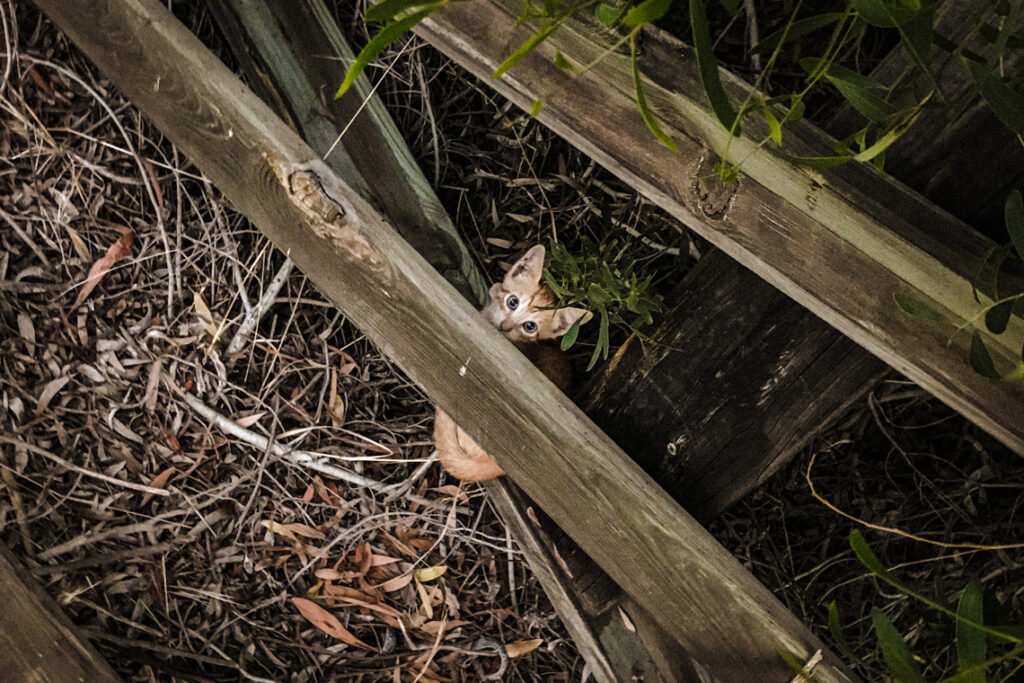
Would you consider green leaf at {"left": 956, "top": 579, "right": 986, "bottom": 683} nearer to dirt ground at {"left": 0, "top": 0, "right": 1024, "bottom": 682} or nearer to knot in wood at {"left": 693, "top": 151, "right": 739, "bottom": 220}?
knot in wood at {"left": 693, "top": 151, "right": 739, "bottom": 220}

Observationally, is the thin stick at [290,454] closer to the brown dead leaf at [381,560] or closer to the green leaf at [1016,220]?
the brown dead leaf at [381,560]

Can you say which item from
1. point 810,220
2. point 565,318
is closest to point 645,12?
point 810,220

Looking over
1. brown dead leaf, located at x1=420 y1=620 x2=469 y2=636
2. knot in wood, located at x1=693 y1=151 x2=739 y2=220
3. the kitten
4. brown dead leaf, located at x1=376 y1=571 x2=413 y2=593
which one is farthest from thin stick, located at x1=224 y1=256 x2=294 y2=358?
knot in wood, located at x1=693 y1=151 x2=739 y2=220

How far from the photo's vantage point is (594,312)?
5.75 ft

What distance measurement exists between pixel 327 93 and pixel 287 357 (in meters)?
0.78

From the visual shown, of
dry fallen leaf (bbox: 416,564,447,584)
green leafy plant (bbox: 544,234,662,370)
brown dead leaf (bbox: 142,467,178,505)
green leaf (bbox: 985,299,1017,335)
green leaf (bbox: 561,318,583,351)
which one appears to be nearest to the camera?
green leaf (bbox: 985,299,1017,335)

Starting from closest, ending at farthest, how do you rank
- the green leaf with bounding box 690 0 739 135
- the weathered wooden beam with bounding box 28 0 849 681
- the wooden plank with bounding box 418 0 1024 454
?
the green leaf with bounding box 690 0 739 135 < the wooden plank with bounding box 418 0 1024 454 < the weathered wooden beam with bounding box 28 0 849 681

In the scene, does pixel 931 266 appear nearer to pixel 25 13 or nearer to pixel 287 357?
pixel 287 357

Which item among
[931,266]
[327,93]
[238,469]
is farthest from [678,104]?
[238,469]

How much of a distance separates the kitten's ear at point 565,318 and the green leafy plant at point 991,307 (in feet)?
2.17

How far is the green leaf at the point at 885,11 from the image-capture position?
2.52ft

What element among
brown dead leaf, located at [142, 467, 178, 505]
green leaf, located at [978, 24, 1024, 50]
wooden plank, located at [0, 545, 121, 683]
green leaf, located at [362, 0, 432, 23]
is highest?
green leaf, located at [978, 24, 1024, 50]

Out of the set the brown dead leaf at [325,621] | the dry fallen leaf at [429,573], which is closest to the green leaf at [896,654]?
the dry fallen leaf at [429,573]

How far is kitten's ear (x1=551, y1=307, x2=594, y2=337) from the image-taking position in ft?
5.38
